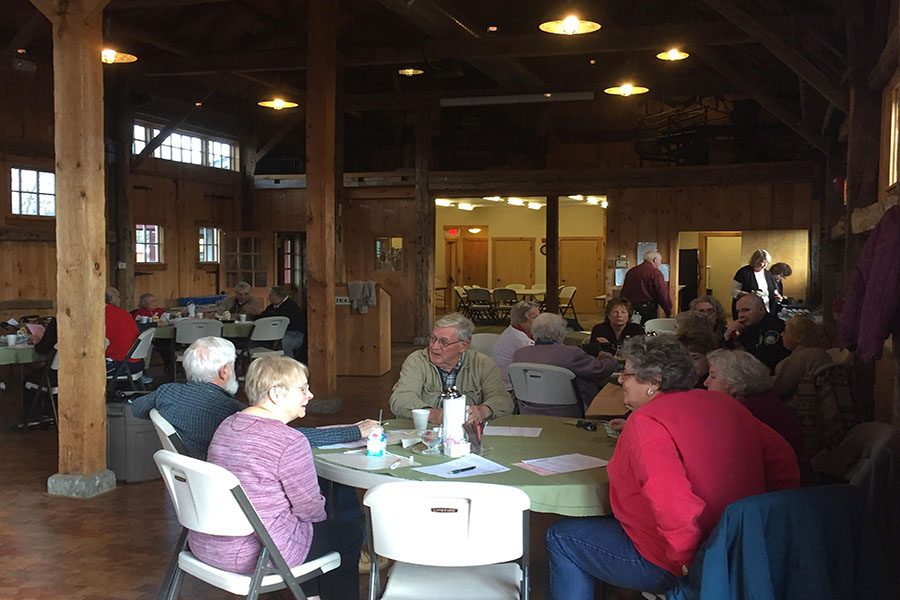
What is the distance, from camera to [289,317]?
10398mm

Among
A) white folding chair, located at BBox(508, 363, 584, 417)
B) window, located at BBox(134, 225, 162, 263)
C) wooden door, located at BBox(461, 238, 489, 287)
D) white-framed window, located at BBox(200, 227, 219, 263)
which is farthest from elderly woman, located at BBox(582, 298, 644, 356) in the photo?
wooden door, located at BBox(461, 238, 489, 287)

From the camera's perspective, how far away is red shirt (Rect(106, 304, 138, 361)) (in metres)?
7.62

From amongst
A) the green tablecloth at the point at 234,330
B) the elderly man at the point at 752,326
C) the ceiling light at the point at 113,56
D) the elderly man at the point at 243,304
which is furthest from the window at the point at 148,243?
the elderly man at the point at 752,326

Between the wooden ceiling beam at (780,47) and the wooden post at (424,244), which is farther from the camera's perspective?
the wooden post at (424,244)

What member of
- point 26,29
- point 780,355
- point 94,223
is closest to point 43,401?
point 94,223

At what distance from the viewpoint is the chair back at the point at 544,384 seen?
517 cm

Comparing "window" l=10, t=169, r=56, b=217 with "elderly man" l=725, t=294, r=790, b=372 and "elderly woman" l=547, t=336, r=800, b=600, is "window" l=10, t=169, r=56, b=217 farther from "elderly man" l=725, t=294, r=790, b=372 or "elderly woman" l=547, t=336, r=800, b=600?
"elderly woman" l=547, t=336, r=800, b=600

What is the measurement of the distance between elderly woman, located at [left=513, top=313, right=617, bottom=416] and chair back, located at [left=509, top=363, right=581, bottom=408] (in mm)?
89

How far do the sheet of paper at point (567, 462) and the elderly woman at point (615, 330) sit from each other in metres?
3.57

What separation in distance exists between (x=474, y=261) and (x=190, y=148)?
10.5 m

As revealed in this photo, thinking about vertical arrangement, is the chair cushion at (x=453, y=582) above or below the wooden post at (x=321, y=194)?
below

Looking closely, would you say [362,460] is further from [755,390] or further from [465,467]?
[755,390]

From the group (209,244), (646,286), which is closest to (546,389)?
(646,286)

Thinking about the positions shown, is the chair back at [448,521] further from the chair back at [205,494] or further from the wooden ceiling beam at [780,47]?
the wooden ceiling beam at [780,47]
